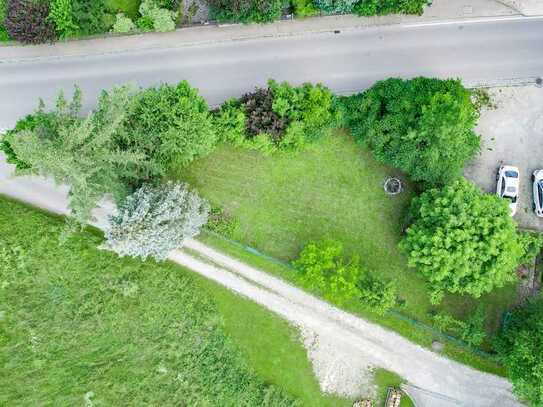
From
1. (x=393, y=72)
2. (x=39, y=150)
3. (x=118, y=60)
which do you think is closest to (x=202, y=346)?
(x=39, y=150)

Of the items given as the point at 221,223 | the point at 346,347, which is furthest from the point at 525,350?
the point at 221,223

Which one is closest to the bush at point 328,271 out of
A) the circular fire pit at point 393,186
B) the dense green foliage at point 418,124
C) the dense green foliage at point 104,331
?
the dense green foliage at point 104,331

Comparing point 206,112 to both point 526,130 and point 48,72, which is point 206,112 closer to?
point 48,72

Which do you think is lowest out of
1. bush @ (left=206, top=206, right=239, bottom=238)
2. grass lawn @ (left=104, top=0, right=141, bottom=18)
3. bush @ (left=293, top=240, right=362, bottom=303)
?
bush @ (left=293, top=240, right=362, bottom=303)

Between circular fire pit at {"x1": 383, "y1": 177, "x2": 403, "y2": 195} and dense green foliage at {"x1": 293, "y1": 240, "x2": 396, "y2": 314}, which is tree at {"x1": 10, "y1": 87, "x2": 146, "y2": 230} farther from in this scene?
circular fire pit at {"x1": 383, "y1": 177, "x2": 403, "y2": 195}

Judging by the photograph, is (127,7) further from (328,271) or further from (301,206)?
(328,271)

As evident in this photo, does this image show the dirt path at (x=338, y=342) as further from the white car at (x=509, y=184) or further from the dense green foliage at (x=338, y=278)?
the white car at (x=509, y=184)

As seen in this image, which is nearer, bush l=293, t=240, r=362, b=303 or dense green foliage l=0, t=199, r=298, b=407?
bush l=293, t=240, r=362, b=303

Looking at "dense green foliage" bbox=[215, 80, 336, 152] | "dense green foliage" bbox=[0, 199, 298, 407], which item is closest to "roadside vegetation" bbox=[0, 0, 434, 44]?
"dense green foliage" bbox=[215, 80, 336, 152]
